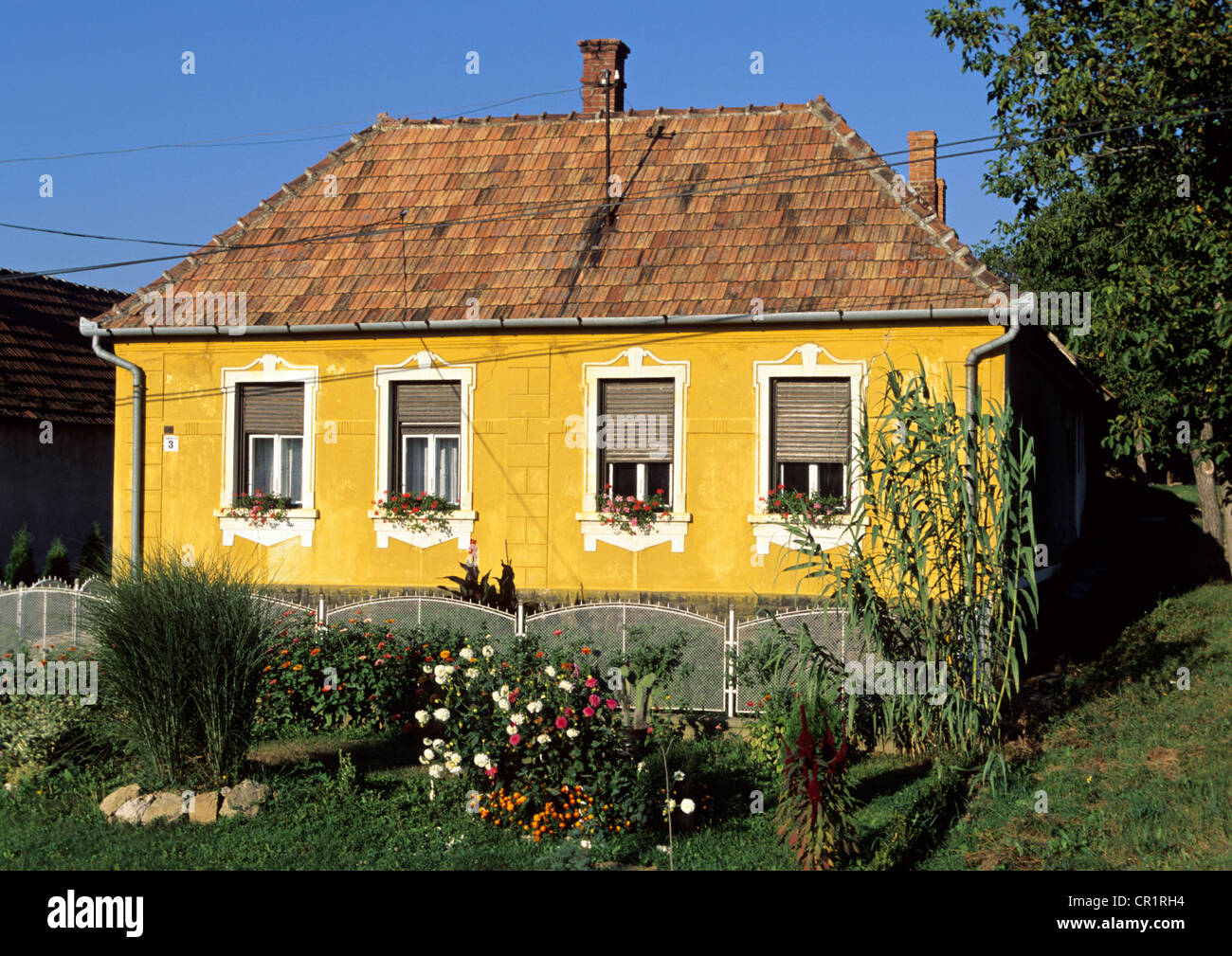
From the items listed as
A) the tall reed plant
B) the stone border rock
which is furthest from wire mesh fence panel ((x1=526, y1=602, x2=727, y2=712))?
the stone border rock

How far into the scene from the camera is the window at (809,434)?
14758 millimetres

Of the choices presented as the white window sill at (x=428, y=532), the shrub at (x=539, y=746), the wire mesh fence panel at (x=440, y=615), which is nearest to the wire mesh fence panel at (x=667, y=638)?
the wire mesh fence panel at (x=440, y=615)

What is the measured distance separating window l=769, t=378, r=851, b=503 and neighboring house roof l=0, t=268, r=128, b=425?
42.0ft

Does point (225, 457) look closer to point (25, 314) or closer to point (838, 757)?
point (25, 314)

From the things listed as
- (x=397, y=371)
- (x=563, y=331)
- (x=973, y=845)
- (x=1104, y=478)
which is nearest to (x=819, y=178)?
(x=563, y=331)

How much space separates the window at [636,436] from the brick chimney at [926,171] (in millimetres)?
4533

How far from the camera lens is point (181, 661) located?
29.4ft

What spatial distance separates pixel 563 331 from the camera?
15422 mm

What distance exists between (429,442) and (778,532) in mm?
4664

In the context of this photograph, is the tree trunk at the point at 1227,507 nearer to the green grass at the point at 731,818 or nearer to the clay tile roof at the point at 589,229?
the clay tile roof at the point at 589,229

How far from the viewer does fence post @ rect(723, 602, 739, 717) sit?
38.2ft

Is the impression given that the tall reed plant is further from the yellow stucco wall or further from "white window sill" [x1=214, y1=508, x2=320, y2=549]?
"white window sill" [x1=214, y1=508, x2=320, y2=549]

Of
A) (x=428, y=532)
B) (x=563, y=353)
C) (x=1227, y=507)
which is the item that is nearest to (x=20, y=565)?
(x=428, y=532)

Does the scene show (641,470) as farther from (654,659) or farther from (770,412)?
(654,659)
